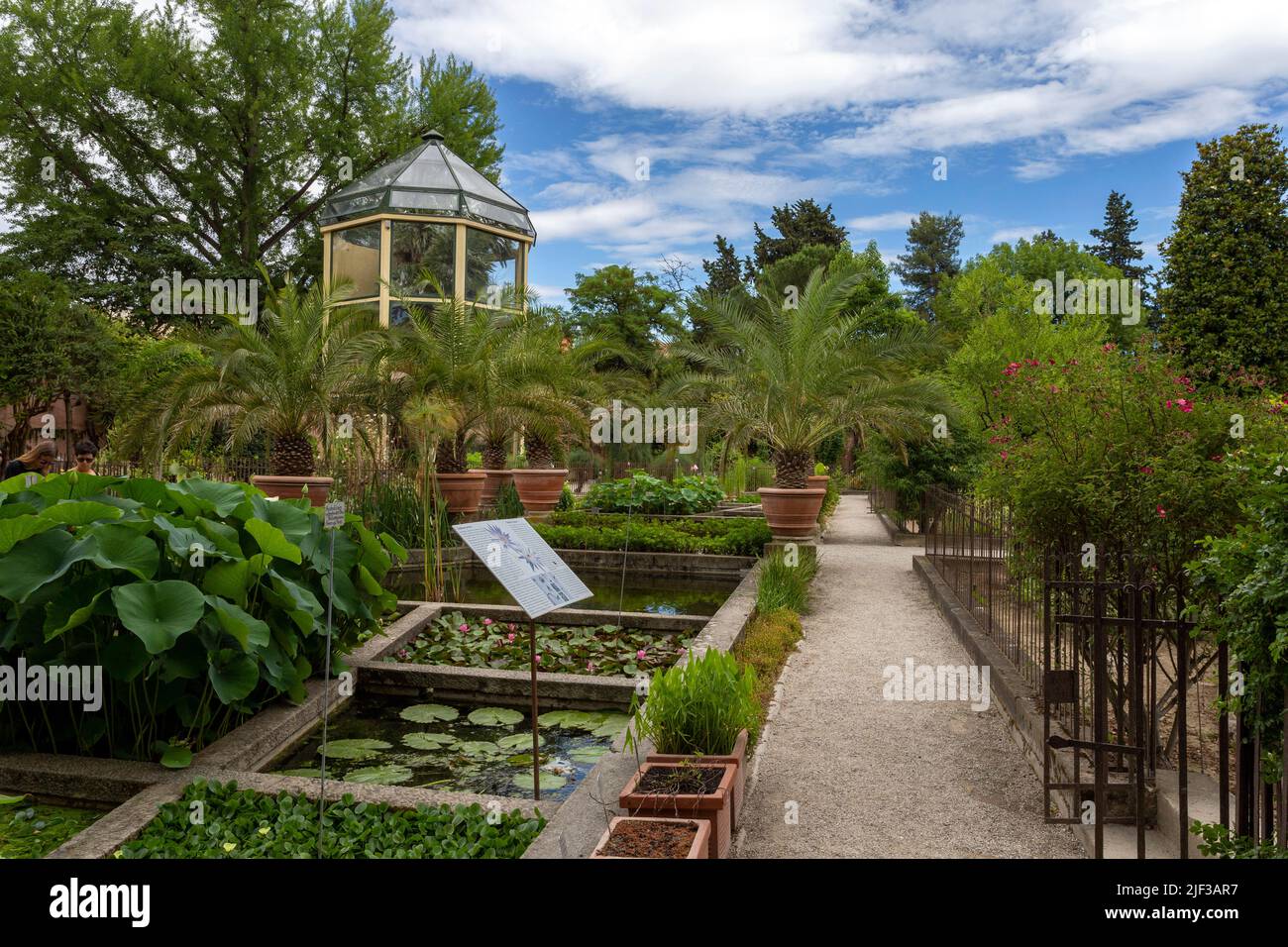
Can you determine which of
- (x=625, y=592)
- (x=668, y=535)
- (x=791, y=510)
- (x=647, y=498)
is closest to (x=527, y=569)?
(x=625, y=592)

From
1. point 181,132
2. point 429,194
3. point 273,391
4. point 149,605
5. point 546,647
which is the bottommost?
point 546,647

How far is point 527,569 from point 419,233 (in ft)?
65.0

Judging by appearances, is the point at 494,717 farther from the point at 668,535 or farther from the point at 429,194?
the point at 429,194

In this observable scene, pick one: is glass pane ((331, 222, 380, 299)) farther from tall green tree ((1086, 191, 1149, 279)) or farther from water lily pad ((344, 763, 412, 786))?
tall green tree ((1086, 191, 1149, 279))

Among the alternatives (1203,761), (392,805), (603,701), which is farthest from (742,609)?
(392,805)

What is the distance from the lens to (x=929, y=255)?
5544 centimetres

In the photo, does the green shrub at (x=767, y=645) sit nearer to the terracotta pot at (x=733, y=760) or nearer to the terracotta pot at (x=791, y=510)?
the terracotta pot at (x=733, y=760)

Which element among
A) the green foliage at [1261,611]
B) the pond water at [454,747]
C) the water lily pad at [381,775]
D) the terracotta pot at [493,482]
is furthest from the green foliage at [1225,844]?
the terracotta pot at [493,482]

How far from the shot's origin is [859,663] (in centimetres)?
687

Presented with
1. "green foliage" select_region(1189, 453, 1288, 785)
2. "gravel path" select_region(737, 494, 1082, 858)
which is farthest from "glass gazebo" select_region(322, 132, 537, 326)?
"green foliage" select_region(1189, 453, 1288, 785)

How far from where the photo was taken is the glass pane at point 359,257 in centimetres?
2241

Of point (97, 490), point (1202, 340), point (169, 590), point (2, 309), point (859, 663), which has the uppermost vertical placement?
point (2, 309)
